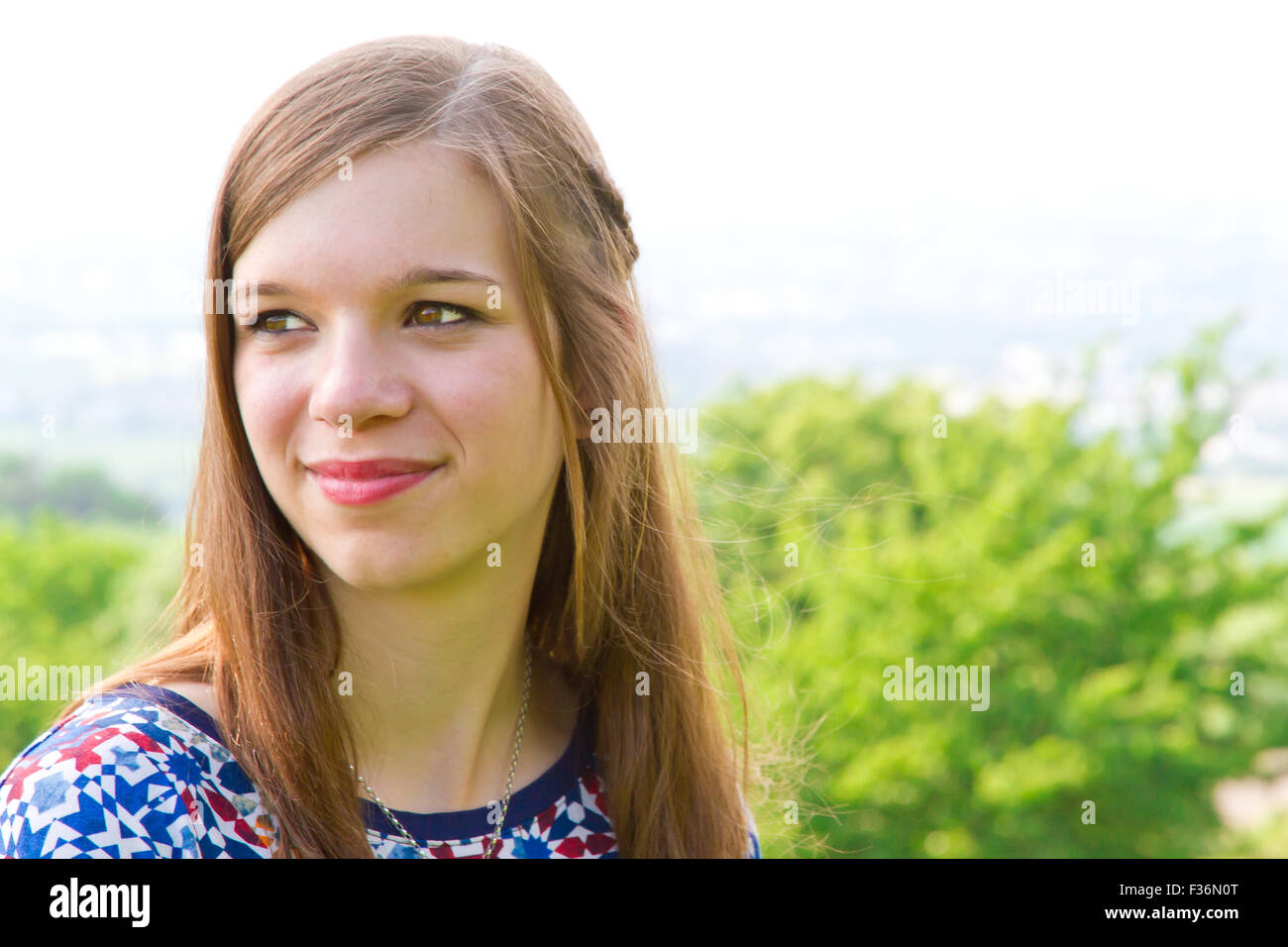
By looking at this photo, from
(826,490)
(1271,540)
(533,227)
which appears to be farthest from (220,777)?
(1271,540)

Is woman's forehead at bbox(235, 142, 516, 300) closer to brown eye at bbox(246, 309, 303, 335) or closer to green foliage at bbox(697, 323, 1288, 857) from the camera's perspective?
brown eye at bbox(246, 309, 303, 335)

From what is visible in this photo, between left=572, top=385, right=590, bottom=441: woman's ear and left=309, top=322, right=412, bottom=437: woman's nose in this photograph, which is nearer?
left=309, top=322, right=412, bottom=437: woman's nose

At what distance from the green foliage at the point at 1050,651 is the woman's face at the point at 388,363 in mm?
6768

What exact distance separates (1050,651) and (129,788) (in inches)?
369

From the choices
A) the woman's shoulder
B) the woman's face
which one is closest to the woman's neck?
the woman's face

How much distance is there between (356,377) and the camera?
1.94m

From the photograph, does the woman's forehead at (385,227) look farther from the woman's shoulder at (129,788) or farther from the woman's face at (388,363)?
the woman's shoulder at (129,788)

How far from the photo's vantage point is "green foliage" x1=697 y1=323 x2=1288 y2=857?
9.41 metres

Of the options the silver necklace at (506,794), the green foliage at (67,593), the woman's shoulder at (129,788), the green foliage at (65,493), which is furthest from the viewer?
the green foliage at (65,493)

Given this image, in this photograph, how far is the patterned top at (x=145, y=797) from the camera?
173cm

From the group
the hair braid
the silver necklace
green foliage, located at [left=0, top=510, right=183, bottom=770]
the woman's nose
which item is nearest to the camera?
the woman's nose

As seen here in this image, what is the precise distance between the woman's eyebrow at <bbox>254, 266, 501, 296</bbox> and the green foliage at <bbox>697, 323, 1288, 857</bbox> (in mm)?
6878

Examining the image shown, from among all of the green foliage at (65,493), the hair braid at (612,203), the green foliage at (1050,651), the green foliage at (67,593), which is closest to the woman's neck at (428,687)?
the hair braid at (612,203)

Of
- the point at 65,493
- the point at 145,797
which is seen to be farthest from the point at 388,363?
the point at 65,493
